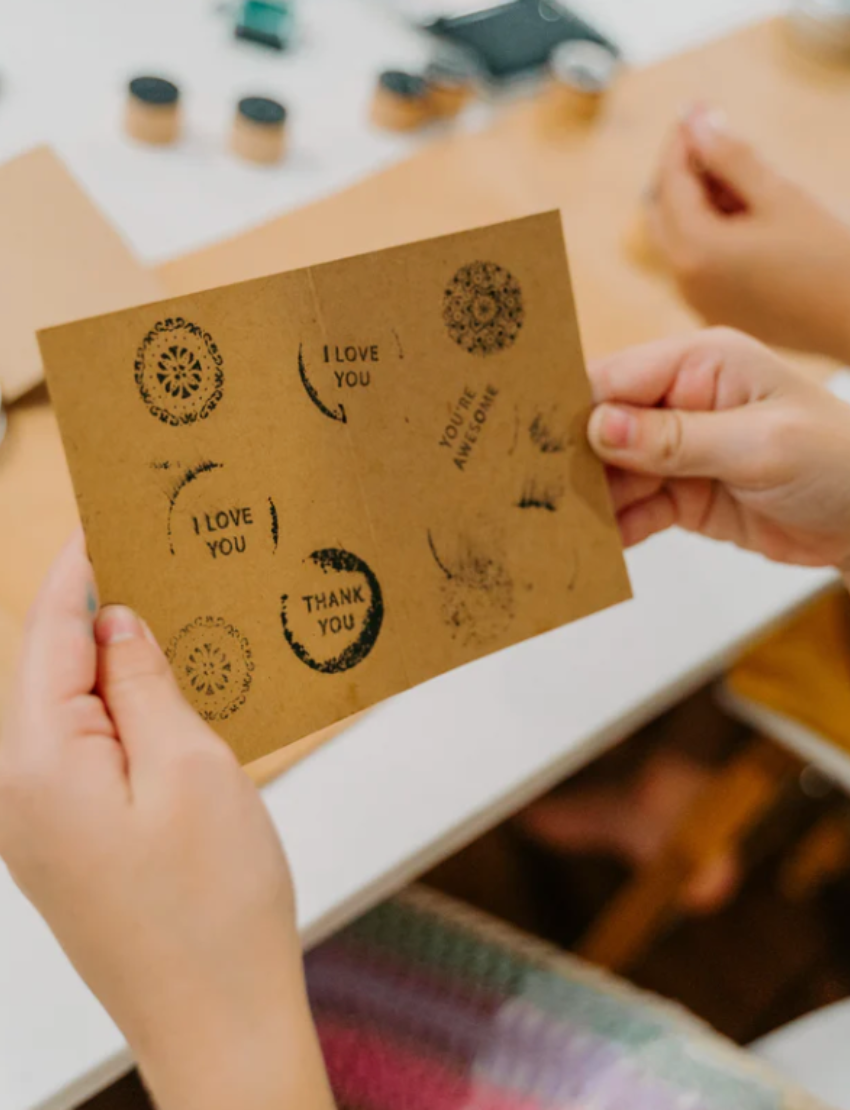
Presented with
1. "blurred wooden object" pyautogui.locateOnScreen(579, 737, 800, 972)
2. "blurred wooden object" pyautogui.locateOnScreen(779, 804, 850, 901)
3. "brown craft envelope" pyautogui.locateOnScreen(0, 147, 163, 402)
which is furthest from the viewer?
"blurred wooden object" pyautogui.locateOnScreen(779, 804, 850, 901)

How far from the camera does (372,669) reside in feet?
1.91

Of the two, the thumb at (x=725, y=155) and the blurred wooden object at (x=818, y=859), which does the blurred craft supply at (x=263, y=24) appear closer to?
the thumb at (x=725, y=155)

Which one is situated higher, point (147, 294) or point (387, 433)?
point (147, 294)

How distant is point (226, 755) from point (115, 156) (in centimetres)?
62

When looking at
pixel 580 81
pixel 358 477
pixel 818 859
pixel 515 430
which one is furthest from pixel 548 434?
pixel 818 859

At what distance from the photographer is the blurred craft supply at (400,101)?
939mm

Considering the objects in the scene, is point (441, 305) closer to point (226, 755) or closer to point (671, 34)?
point (226, 755)

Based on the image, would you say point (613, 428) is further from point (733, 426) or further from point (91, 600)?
point (91, 600)

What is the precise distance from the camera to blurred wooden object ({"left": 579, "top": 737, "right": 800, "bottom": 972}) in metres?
1.09

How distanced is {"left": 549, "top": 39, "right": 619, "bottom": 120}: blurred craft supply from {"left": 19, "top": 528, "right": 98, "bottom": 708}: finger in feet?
2.53

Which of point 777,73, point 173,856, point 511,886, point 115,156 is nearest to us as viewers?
point 173,856

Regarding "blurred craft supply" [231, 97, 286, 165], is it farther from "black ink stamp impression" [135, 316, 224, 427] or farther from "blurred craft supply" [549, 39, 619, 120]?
"black ink stamp impression" [135, 316, 224, 427]

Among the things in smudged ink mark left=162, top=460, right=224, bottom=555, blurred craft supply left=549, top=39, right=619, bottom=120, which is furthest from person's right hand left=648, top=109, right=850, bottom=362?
smudged ink mark left=162, top=460, right=224, bottom=555

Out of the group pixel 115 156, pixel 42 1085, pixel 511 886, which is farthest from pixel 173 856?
pixel 511 886
